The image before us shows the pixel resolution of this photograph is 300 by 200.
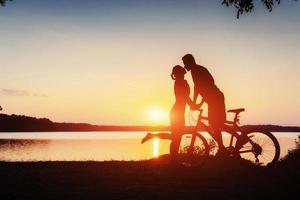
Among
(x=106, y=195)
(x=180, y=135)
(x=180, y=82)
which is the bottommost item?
(x=106, y=195)

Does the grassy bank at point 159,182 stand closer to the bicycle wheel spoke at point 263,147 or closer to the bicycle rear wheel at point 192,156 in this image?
the bicycle rear wheel at point 192,156

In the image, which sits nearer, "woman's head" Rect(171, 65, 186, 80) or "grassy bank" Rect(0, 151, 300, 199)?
"grassy bank" Rect(0, 151, 300, 199)

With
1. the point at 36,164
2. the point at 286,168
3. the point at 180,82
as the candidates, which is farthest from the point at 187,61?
the point at 36,164

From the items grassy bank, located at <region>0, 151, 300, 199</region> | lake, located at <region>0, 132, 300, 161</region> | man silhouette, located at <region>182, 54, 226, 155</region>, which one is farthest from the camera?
lake, located at <region>0, 132, 300, 161</region>

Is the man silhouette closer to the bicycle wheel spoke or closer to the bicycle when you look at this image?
the bicycle

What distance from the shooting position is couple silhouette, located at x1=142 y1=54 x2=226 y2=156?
11.9 meters

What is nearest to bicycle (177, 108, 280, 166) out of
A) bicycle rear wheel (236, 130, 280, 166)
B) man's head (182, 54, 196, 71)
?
bicycle rear wheel (236, 130, 280, 166)

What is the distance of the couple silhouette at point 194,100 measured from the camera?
39.2 ft

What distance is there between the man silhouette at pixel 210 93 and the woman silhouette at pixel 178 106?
45 centimetres

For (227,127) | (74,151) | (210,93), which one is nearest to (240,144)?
(227,127)

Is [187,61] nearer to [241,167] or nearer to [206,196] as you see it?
[241,167]

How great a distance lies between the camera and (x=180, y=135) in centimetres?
1270

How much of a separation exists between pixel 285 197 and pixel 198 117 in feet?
13.5

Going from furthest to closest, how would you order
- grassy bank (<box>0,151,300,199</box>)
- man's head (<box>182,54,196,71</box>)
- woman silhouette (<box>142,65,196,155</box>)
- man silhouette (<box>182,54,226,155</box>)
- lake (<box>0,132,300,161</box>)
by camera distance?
lake (<box>0,132,300,161</box>) → woman silhouette (<box>142,65,196,155</box>) → man's head (<box>182,54,196,71</box>) → man silhouette (<box>182,54,226,155</box>) → grassy bank (<box>0,151,300,199</box>)
